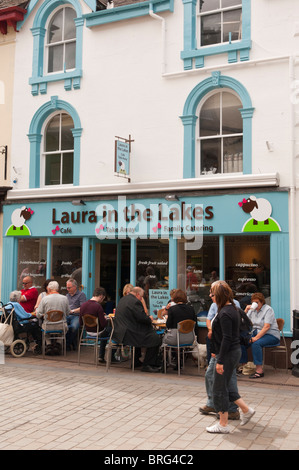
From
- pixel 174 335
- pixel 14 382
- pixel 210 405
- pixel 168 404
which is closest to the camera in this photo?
pixel 210 405

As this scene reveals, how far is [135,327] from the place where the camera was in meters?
9.52

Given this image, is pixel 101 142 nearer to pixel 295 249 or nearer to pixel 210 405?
pixel 295 249

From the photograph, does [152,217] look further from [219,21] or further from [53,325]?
[219,21]

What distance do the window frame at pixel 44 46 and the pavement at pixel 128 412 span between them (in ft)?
24.4

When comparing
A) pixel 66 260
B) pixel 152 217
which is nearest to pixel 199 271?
pixel 152 217

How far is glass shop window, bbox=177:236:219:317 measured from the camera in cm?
1123

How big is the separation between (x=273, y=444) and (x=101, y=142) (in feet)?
29.1

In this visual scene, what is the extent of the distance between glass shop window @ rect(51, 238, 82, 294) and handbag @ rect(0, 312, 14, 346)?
2.60 m

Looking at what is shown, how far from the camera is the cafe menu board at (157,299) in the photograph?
38.7 ft

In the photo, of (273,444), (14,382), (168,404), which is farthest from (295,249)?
(14,382)

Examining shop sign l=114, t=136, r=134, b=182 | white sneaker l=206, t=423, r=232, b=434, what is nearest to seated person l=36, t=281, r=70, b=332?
shop sign l=114, t=136, r=134, b=182

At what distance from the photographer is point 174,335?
373 inches

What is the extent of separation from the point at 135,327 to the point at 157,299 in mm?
2457

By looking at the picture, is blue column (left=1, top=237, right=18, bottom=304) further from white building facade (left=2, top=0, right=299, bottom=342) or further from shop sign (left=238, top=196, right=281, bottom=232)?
shop sign (left=238, top=196, right=281, bottom=232)
